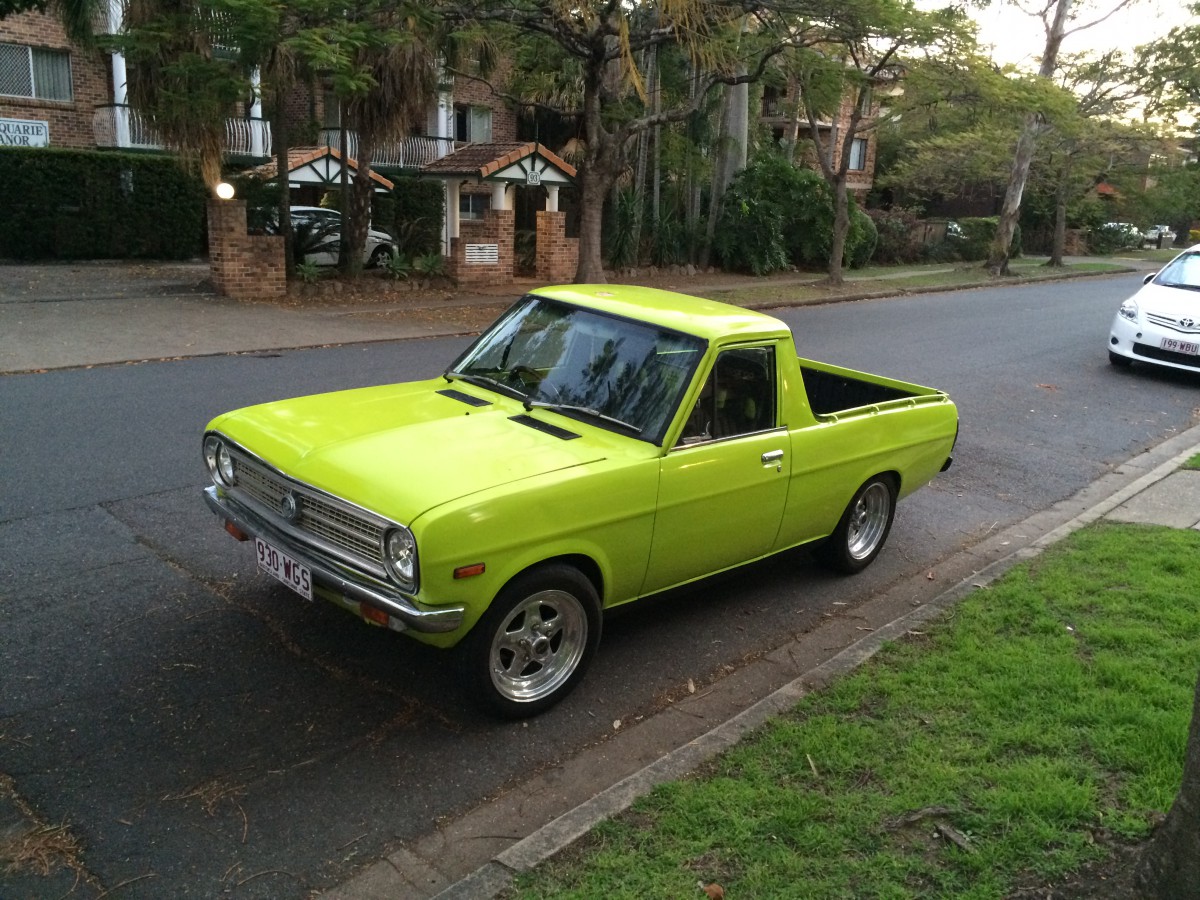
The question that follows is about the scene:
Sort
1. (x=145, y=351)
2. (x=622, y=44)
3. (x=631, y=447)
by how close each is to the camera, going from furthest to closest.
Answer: (x=622, y=44) < (x=145, y=351) < (x=631, y=447)

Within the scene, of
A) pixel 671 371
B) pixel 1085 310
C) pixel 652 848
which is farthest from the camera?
pixel 1085 310

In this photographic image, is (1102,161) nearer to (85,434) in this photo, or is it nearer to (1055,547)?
(1055,547)

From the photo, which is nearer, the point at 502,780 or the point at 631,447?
the point at 502,780

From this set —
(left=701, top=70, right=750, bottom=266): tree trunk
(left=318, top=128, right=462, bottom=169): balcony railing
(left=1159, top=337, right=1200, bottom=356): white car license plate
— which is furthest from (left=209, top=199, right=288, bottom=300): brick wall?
(left=701, top=70, right=750, bottom=266): tree trunk

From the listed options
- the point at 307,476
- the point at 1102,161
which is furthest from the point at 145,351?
the point at 1102,161

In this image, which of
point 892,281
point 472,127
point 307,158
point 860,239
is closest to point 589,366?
point 307,158

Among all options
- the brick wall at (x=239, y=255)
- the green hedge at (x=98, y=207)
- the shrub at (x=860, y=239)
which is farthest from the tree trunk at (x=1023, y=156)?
the green hedge at (x=98, y=207)

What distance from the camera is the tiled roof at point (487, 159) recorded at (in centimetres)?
2352

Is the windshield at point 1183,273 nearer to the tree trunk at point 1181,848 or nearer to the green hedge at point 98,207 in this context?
the tree trunk at point 1181,848

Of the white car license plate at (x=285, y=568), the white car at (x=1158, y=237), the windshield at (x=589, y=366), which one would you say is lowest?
the white car license plate at (x=285, y=568)

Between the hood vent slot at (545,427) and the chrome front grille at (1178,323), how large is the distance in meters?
11.1

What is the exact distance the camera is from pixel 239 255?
17.2 meters

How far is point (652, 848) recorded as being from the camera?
3227mm

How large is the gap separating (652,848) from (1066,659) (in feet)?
7.98
